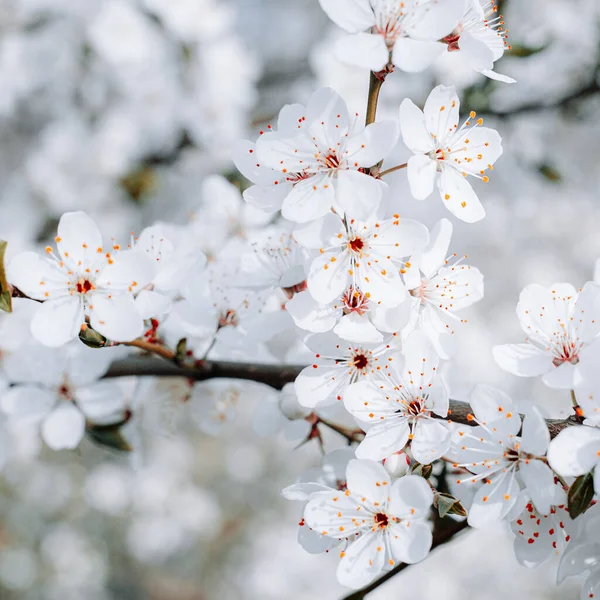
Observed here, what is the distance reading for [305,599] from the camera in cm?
290

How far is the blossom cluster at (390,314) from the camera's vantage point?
0.70 meters

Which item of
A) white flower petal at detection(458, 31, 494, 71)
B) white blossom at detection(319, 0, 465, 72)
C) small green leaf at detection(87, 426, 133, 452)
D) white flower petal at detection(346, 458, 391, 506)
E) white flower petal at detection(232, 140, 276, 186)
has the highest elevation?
white blossom at detection(319, 0, 465, 72)

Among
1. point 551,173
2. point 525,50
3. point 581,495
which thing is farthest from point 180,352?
point 551,173

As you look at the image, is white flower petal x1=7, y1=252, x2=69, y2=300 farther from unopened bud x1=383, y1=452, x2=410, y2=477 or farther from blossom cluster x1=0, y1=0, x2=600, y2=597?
unopened bud x1=383, y1=452, x2=410, y2=477

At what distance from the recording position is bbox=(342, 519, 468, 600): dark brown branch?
0.78m

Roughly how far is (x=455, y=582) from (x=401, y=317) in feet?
8.09

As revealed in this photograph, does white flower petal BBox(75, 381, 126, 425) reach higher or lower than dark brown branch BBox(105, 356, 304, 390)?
lower

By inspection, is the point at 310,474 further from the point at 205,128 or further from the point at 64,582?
the point at 64,582

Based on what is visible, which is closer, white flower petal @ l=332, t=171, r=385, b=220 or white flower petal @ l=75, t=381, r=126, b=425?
white flower petal @ l=332, t=171, r=385, b=220

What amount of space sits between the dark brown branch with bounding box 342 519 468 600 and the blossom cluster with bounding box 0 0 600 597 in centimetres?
3

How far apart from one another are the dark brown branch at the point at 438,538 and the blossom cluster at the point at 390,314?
0.03 m

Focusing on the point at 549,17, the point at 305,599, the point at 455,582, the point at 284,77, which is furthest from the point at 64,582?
the point at 549,17

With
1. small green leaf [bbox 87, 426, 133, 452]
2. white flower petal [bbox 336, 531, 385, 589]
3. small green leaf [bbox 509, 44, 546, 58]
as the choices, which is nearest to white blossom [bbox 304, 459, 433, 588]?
white flower petal [bbox 336, 531, 385, 589]

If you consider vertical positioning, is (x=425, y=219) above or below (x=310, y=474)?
below
